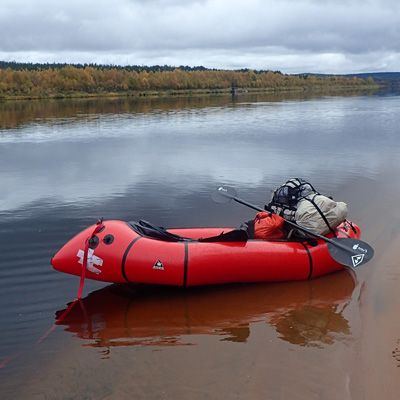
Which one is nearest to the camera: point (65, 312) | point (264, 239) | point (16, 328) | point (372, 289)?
point (16, 328)

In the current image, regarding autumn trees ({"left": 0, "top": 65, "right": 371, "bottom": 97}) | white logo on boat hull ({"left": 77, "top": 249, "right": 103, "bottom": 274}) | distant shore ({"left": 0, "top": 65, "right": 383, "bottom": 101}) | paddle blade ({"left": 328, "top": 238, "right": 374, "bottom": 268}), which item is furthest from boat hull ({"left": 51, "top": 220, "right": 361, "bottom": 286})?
autumn trees ({"left": 0, "top": 65, "right": 371, "bottom": 97})

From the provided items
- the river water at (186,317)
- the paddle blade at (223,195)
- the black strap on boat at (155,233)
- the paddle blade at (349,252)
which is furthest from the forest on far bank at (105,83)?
the paddle blade at (349,252)

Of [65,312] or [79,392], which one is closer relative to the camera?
[79,392]

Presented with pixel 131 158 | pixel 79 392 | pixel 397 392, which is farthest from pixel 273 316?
pixel 131 158

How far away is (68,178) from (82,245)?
21.5ft

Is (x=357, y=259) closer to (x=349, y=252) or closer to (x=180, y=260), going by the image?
(x=349, y=252)

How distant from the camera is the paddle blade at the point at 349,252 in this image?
5.65 metres

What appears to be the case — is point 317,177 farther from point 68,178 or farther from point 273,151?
point 68,178

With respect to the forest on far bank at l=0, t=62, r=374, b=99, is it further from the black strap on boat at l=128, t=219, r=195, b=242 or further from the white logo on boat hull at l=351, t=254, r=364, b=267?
the white logo on boat hull at l=351, t=254, r=364, b=267

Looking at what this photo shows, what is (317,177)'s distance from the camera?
11492mm

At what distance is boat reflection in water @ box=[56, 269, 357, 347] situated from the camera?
4668 mm

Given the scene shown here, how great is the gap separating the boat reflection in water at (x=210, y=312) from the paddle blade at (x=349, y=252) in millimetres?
365

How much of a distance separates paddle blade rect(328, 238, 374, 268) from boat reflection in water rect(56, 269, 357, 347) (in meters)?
0.37

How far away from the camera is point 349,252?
567cm
